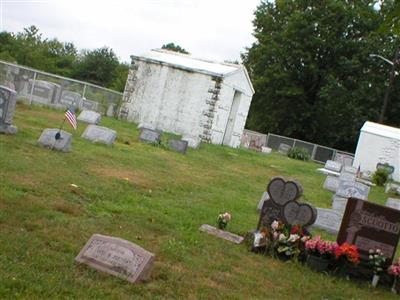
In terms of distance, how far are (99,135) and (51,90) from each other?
10.1m

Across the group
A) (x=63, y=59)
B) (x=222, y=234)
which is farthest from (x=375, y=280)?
(x=63, y=59)

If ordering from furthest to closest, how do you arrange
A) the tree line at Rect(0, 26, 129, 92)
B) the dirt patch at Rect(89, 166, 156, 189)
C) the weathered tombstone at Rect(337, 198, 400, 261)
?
1. the tree line at Rect(0, 26, 129, 92)
2. the dirt patch at Rect(89, 166, 156, 189)
3. the weathered tombstone at Rect(337, 198, 400, 261)

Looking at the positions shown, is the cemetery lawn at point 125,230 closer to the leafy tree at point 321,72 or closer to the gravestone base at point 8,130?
the gravestone base at point 8,130

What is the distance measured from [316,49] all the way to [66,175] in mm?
41319

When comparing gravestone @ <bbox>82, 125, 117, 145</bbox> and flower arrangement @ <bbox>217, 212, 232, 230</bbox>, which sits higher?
gravestone @ <bbox>82, 125, 117, 145</bbox>

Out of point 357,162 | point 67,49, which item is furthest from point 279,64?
point 67,49

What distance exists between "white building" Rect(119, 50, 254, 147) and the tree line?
82.3 feet

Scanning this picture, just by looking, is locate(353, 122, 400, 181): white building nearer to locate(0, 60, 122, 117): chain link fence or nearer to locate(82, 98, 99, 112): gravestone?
locate(0, 60, 122, 117): chain link fence

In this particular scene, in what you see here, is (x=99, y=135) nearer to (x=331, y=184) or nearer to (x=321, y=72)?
(x=331, y=184)

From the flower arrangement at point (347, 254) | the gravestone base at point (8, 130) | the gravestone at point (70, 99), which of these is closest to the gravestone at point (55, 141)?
the gravestone base at point (8, 130)

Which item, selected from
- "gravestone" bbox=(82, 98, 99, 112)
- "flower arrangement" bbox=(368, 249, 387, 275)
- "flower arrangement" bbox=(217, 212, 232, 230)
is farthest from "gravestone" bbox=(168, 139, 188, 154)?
"flower arrangement" bbox=(368, 249, 387, 275)

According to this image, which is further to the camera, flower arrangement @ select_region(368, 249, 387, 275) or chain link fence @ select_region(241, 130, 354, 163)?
chain link fence @ select_region(241, 130, 354, 163)

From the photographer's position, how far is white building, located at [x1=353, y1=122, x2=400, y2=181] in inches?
1232

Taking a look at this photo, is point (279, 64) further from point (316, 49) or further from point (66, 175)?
point (66, 175)
